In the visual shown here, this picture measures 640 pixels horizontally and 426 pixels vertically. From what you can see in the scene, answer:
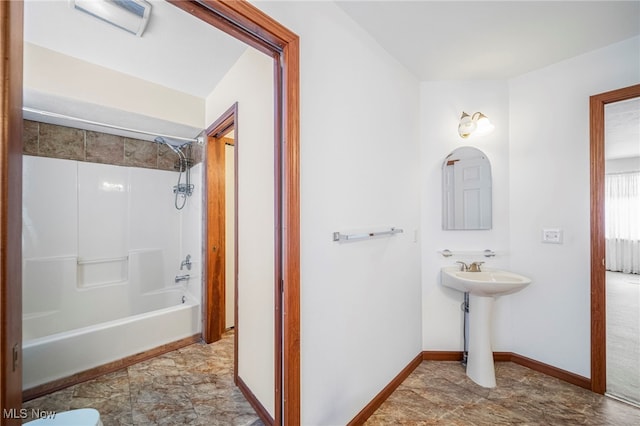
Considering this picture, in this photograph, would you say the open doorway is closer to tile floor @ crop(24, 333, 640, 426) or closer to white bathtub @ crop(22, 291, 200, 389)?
tile floor @ crop(24, 333, 640, 426)

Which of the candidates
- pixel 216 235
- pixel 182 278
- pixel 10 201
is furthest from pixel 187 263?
pixel 10 201

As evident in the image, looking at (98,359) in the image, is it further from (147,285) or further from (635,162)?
(635,162)

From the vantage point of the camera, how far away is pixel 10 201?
638 millimetres

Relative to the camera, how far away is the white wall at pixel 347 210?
134 cm

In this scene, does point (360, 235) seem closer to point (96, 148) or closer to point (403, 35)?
point (403, 35)

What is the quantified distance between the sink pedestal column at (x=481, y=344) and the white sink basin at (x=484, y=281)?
101mm

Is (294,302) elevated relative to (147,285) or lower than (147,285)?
elevated

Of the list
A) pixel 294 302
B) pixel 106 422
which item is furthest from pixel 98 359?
pixel 294 302

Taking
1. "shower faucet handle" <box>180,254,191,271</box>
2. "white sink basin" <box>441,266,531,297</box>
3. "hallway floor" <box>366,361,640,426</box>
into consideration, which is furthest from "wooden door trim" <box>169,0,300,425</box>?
"white sink basin" <box>441,266,531,297</box>

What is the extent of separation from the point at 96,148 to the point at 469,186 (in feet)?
9.10

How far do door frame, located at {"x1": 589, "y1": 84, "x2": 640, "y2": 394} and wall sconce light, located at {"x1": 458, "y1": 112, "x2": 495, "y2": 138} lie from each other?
65cm

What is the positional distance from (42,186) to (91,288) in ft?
2.92

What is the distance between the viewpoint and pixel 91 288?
5.60 feet

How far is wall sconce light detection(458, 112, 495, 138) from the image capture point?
2223 millimetres
